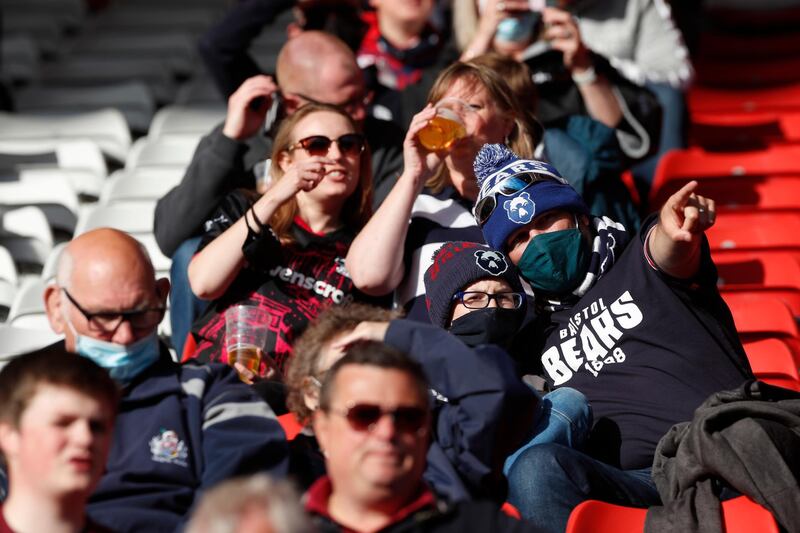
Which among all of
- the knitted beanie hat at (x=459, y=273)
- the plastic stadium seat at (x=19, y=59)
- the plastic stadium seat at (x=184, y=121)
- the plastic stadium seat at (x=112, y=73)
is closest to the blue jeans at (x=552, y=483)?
the knitted beanie hat at (x=459, y=273)

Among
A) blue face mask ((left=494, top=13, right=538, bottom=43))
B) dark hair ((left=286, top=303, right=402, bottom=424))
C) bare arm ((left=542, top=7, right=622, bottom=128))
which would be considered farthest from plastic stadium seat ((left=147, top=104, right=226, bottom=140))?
dark hair ((left=286, top=303, right=402, bottom=424))

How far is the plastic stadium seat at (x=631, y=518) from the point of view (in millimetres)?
3086

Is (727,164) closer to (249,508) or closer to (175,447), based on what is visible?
(175,447)

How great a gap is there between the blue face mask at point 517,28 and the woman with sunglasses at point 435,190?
82 centimetres

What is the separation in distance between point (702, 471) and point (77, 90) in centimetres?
423

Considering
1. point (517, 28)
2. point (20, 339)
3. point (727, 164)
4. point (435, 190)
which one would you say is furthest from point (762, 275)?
point (20, 339)

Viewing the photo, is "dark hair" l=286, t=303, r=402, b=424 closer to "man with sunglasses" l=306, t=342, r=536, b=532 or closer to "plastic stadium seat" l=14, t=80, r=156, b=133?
Answer: "man with sunglasses" l=306, t=342, r=536, b=532

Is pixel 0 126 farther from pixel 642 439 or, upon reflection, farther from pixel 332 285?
pixel 642 439

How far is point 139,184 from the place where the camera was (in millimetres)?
5363

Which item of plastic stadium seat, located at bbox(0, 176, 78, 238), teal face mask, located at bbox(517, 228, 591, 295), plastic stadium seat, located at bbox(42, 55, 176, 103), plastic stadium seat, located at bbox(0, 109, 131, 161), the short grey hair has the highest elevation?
the short grey hair

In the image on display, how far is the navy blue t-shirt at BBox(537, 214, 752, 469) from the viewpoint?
136 inches

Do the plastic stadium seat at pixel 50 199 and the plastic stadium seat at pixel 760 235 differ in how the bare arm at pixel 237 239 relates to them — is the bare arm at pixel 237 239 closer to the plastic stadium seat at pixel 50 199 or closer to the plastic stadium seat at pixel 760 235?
the plastic stadium seat at pixel 50 199

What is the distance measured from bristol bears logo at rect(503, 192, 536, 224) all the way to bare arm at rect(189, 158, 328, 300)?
0.54 metres

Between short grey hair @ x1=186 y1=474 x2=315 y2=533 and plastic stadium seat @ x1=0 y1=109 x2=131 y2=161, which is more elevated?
short grey hair @ x1=186 y1=474 x2=315 y2=533
